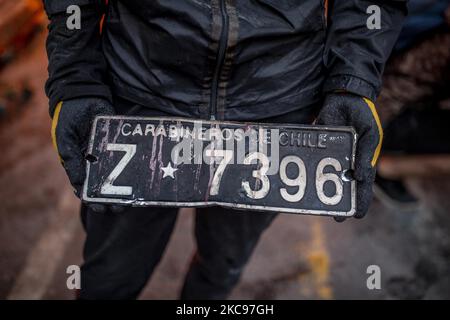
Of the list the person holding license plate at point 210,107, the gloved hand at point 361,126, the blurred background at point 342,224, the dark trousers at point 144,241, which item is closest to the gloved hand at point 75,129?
the person holding license plate at point 210,107

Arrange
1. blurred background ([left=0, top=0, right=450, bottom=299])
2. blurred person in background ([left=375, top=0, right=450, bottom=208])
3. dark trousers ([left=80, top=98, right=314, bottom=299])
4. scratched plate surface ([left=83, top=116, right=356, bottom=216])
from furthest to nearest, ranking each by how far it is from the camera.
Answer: blurred person in background ([left=375, top=0, right=450, bottom=208])
blurred background ([left=0, top=0, right=450, bottom=299])
dark trousers ([left=80, top=98, right=314, bottom=299])
scratched plate surface ([left=83, top=116, right=356, bottom=216])

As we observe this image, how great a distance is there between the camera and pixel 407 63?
246cm

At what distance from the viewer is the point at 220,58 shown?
1.25 m

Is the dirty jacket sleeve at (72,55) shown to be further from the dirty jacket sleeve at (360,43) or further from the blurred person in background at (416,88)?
the blurred person in background at (416,88)

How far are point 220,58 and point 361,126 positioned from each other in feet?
1.70

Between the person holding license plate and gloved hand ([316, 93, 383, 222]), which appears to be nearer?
the person holding license plate

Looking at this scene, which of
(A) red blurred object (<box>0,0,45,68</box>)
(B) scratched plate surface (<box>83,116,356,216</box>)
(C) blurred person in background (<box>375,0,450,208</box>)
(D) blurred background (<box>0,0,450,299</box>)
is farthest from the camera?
(A) red blurred object (<box>0,0,45,68</box>)

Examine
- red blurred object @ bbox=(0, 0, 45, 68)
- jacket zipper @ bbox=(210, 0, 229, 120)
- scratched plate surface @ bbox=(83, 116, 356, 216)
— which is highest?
red blurred object @ bbox=(0, 0, 45, 68)

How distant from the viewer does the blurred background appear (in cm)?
223

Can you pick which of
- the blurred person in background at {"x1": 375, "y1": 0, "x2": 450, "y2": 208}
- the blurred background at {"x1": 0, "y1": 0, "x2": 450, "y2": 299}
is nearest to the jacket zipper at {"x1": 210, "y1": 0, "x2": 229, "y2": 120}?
the blurred background at {"x1": 0, "y1": 0, "x2": 450, "y2": 299}

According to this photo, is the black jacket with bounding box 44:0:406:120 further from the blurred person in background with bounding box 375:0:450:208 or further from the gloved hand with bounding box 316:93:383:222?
the blurred person in background with bounding box 375:0:450:208

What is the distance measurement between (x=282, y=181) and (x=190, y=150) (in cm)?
29
